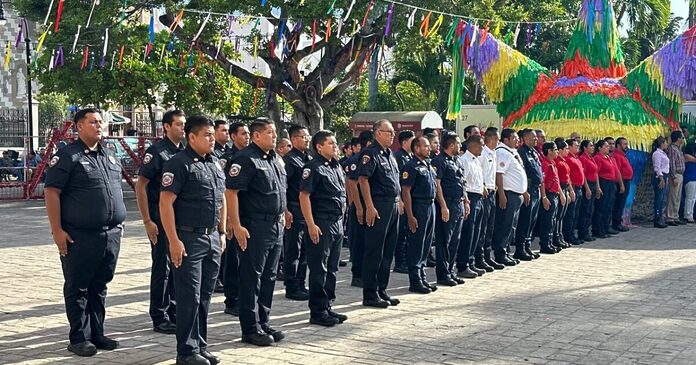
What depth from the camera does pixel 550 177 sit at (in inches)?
523

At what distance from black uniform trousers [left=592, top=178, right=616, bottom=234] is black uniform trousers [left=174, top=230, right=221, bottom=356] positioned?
10.00 meters

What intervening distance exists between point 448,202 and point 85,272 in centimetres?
463

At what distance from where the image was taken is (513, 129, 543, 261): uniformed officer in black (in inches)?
497

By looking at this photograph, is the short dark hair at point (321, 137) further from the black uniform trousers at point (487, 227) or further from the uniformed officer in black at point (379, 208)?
the black uniform trousers at point (487, 227)

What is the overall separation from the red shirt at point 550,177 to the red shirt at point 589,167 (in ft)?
5.33

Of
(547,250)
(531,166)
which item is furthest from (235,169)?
(547,250)

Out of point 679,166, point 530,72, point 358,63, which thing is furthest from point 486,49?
point 358,63

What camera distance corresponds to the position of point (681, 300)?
9500 millimetres

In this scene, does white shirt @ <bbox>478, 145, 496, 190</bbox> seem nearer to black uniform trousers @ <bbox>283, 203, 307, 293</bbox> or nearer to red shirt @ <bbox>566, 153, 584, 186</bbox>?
black uniform trousers @ <bbox>283, 203, 307, 293</bbox>

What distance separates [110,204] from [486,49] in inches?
446

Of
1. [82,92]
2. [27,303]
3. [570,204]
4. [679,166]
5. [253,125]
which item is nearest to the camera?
[253,125]

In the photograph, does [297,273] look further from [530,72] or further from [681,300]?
[530,72]

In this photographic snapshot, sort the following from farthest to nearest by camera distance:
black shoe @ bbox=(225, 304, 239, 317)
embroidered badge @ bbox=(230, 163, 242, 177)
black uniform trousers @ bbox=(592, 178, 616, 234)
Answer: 1. black uniform trousers @ bbox=(592, 178, 616, 234)
2. black shoe @ bbox=(225, 304, 239, 317)
3. embroidered badge @ bbox=(230, 163, 242, 177)

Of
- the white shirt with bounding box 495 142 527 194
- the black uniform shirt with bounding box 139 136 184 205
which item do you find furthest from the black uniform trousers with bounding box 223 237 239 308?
the white shirt with bounding box 495 142 527 194
